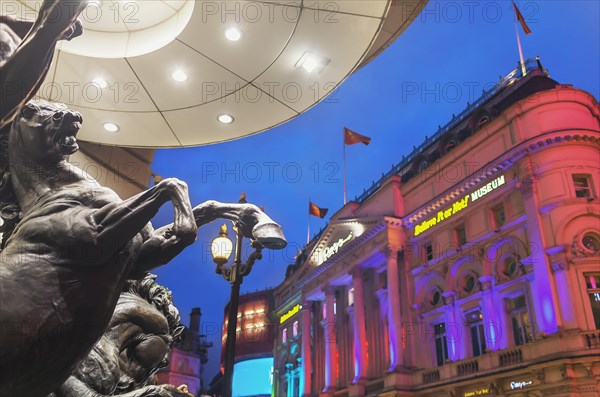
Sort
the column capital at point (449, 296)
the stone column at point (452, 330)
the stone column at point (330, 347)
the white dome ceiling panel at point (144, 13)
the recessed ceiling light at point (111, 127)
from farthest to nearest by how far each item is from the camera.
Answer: the stone column at point (330, 347)
the column capital at point (449, 296)
the stone column at point (452, 330)
the recessed ceiling light at point (111, 127)
the white dome ceiling panel at point (144, 13)

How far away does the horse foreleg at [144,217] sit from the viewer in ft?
7.14

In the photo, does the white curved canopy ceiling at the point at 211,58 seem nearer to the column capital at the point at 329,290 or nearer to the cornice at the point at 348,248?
the cornice at the point at 348,248

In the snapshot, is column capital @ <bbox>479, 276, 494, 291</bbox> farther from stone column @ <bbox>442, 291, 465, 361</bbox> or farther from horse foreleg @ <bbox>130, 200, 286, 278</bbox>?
horse foreleg @ <bbox>130, 200, 286, 278</bbox>

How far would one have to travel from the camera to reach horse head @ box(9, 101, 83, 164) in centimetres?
243

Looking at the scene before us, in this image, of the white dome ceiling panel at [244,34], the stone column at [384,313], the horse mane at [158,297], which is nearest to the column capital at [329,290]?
the stone column at [384,313]

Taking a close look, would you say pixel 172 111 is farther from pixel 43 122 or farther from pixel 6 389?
pixel 6 389

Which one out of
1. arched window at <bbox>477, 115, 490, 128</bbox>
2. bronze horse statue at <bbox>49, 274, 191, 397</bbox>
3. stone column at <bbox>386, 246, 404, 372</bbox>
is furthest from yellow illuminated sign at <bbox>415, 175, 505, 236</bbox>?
bronze horse statue at <bbox>49, 274, 191, 397</bbox>

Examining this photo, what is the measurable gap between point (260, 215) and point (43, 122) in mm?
1145

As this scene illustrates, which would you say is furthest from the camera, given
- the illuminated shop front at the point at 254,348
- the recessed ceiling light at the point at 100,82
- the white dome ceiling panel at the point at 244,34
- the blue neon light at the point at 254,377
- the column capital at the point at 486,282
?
the illuminated shop front at the point at 254,348

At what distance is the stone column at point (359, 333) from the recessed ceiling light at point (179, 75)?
32.5m

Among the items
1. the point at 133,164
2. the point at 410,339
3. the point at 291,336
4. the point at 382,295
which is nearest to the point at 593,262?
the point at 410,339

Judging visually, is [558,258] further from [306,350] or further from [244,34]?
[306,350]

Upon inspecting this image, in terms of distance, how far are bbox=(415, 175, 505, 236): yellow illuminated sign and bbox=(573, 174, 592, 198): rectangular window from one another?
356 centimetres

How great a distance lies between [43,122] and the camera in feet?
7.99
